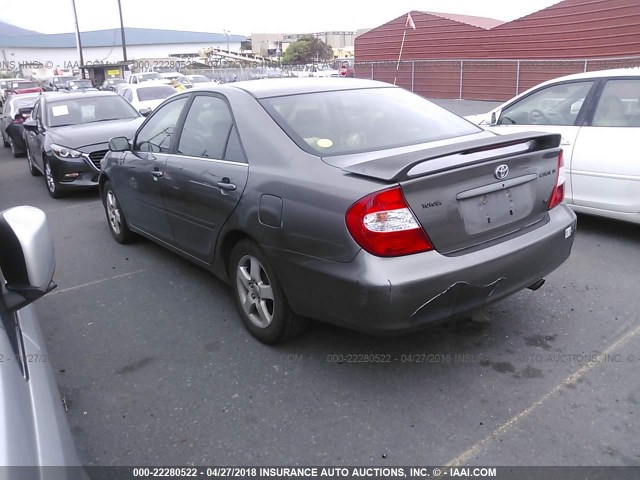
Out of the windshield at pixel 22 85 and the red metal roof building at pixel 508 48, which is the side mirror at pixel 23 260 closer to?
the red metal roof building at pixel 508 48

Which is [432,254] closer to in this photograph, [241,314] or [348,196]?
[348,196]

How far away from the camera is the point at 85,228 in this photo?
6.68m

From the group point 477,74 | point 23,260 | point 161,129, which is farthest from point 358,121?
point 477,74

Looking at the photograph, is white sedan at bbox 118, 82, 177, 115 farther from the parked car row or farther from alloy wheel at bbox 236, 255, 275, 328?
alloy wheel at bbox 236, 255, 275, 328

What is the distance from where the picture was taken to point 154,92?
52.9ft

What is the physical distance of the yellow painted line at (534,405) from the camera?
2.51 m

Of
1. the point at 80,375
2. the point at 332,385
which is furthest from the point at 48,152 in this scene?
the point at 332,385

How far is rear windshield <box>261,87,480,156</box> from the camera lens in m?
3.33

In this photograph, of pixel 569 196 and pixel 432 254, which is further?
pixel 569 196

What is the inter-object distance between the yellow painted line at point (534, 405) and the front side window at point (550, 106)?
8.97 ft

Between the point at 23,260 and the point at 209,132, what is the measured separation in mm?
2191

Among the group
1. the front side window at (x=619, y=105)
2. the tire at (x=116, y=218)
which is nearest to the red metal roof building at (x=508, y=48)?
the front side window at (x=619, y=105)

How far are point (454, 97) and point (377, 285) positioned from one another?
22.9m

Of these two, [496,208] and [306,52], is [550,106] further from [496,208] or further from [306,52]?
[306,52]
